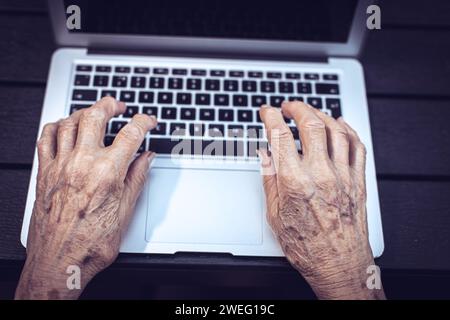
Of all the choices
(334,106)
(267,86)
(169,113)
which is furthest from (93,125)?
(334,106)

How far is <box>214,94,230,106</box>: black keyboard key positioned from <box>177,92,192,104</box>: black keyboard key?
0.05 meters

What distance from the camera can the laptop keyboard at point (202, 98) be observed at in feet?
2.80

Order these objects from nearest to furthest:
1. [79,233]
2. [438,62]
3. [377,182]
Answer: [79,233] < [377,182] < [438,62]

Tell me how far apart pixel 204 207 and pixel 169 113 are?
0.68 ft

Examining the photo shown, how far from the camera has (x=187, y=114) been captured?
875 millimetres

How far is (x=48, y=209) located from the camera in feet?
2.47

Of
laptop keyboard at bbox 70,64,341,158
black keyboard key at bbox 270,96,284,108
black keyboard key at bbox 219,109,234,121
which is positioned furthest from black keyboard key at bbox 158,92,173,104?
black keyboard key at bbox 270,96,284,108

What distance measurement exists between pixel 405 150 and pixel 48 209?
703mm

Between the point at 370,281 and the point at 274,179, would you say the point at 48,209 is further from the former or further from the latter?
the point at 370,281

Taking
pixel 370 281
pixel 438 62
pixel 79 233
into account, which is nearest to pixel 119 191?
pixel 79 233

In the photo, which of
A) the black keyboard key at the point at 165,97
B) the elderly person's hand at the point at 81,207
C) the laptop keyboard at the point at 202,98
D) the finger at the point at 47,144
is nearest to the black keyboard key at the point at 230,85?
the laptop keyboard at the point at 202,98

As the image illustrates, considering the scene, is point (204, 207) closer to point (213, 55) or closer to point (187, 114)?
point (187, 114)

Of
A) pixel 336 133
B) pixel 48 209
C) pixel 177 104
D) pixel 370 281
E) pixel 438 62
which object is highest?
pixel 438 62

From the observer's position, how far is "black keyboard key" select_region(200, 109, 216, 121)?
2.87 feet
